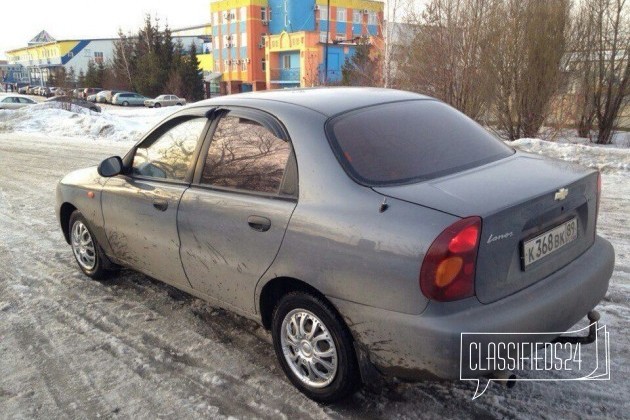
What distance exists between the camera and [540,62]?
12.7 meters

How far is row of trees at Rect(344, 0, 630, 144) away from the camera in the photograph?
12.6m

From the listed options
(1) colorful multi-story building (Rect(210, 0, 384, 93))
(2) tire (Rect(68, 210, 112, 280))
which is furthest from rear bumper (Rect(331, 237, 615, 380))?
(1) colorful multi-story building (Rect(210, 0, 384, 93))

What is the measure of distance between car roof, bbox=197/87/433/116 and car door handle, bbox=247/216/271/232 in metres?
0.69

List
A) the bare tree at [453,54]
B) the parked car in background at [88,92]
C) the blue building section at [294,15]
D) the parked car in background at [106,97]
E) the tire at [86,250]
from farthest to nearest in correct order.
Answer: the blue building section at [294,15] → the parked car in background at [88,92] → the parked car in background at [106,97] → the bare tree at [453,54] → the tire at [86,250]

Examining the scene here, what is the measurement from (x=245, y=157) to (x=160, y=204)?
32.7 inches

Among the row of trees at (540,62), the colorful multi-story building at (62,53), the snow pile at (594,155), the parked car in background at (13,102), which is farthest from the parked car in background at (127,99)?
the snow pile at (594,155)

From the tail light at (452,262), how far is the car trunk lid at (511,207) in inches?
1.7

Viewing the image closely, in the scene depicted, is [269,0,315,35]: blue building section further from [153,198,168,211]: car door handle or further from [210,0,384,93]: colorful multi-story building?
[153,198,168,211]: car door handle

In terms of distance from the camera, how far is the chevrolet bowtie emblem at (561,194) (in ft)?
8.41

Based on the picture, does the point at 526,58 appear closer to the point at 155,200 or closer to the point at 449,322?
the point at 155,200

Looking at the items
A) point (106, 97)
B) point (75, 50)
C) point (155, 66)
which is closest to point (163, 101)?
point (155, 66)

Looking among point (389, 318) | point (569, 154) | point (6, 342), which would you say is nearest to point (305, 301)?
point (389, 318)

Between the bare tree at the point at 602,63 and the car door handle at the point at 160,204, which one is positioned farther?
the bare tree at the point at 602,63

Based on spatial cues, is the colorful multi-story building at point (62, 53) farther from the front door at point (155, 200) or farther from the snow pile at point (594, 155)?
the front door at point (155, 200)
